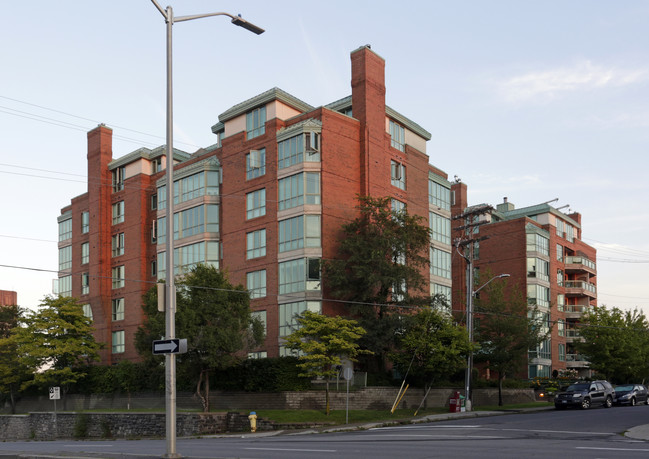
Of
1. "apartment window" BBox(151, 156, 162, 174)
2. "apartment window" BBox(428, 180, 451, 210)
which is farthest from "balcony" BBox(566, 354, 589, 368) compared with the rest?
"apartment window" BBox(151, 156, 162, 174)

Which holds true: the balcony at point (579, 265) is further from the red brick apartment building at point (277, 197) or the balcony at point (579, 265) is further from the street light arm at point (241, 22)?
the street light arm at point (241, 22)

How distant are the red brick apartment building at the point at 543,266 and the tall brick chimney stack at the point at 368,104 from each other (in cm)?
2590

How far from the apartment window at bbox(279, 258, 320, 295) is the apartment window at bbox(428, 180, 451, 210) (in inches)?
595

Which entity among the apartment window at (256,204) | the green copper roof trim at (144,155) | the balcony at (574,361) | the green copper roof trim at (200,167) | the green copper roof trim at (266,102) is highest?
the green copper roof trim at (266,102)

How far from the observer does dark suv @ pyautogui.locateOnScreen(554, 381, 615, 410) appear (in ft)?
135

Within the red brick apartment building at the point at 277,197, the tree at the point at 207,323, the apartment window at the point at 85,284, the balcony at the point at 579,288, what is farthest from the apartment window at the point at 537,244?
the apartment window at the point at 85,284

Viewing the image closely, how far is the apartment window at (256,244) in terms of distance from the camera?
48.0 m

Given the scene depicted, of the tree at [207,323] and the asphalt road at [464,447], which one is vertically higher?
the tree at [207,323]

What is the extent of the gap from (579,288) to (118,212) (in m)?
49.9

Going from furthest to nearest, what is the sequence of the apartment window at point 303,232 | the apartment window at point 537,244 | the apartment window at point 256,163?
1. the apartment window at point 537,244
2. the apartment window at point 256,163
3. the apartment window at point 303,232

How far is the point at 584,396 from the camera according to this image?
4100 cm

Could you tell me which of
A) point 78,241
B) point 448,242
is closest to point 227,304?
point 448,242

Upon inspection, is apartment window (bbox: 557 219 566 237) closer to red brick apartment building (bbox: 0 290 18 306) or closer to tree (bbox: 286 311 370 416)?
tree (bbox: 286 311 370 416)

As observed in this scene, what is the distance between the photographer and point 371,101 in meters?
48.7
